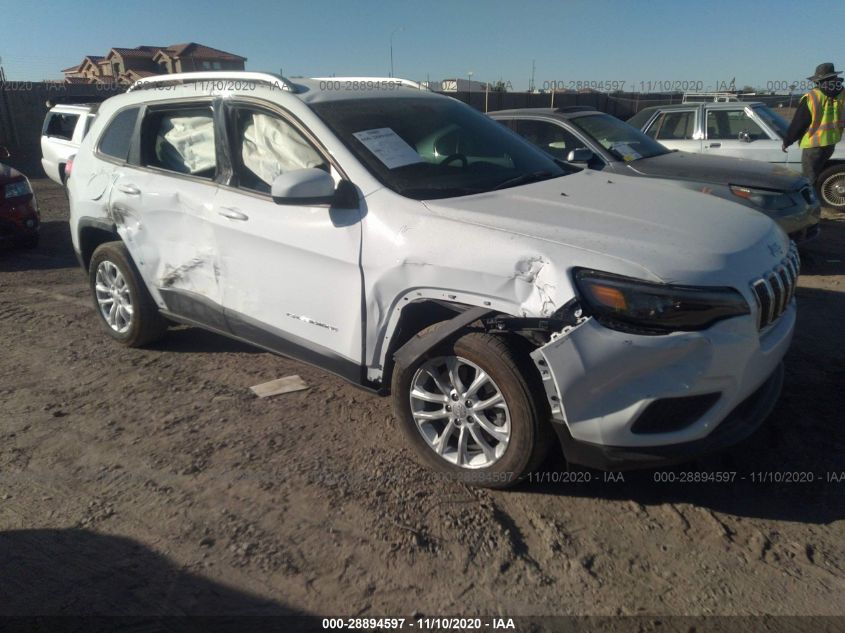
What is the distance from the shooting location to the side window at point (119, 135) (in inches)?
184

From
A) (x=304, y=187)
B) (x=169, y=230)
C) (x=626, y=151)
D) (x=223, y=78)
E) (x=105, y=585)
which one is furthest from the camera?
(x=626, y=151)

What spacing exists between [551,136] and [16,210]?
650 centimetres

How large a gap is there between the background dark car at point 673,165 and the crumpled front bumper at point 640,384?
3.64 meters

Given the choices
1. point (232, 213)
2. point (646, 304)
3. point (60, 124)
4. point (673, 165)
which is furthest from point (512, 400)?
point (60, 124)

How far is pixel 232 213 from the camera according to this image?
377 cm

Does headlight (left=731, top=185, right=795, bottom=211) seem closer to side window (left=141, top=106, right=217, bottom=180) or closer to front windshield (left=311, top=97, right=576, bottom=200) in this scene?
front windshield (left=311, top=97, right=576, bottom=200)

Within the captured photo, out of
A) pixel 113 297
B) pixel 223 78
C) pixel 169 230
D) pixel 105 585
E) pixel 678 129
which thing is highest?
pixel 223 78

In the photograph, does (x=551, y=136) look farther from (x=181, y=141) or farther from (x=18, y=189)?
(x=18, y=189)

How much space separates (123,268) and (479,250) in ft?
9.64

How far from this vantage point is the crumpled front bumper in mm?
2582

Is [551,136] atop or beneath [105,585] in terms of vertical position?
atop

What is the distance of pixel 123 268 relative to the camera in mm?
4641

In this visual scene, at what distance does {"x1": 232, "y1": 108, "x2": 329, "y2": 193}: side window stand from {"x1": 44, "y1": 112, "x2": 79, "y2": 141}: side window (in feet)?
32.3

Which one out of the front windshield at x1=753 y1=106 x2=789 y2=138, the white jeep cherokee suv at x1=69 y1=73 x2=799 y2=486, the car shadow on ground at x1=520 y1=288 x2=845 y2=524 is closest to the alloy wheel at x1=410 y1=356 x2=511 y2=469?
the white jeep cherokee suv at x1=69 y1=73 x2=799 y2=486
